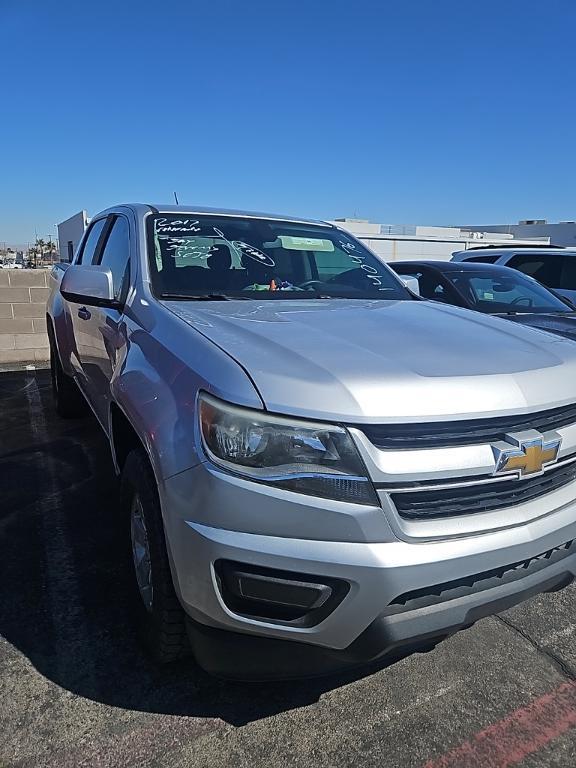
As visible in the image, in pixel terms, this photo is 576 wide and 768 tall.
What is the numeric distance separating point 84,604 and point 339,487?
5.38 ft

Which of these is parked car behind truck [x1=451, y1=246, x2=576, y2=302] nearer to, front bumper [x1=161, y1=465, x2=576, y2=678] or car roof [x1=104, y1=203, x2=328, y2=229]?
car roof [x1=104, y1=203, x2=328, y2=229]

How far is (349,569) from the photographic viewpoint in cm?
155

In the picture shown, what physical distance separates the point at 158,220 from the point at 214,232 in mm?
302

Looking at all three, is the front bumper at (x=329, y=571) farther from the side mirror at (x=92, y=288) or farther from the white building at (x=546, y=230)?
the white building at (x=546, y=230)

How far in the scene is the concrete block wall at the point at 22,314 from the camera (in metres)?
8.21

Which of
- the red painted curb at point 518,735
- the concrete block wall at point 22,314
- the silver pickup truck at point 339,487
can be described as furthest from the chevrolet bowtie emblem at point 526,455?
the concrete block wall at point 22,314

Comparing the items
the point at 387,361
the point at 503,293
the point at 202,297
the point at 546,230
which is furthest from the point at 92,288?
the point at 546,230

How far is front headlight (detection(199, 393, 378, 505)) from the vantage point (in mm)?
1589

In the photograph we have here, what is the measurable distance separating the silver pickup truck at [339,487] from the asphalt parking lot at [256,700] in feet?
0.79

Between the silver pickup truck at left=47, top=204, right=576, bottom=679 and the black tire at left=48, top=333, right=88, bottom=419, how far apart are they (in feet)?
11.4

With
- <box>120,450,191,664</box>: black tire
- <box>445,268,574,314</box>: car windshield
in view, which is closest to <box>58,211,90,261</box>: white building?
<box>445,268,574,314</box>: car windshield

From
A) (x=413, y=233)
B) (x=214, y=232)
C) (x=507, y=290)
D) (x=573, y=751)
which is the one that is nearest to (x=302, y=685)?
(x=573, y=751)

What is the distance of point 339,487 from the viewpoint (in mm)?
1588

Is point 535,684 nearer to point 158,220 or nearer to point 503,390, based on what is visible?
point 503,390
